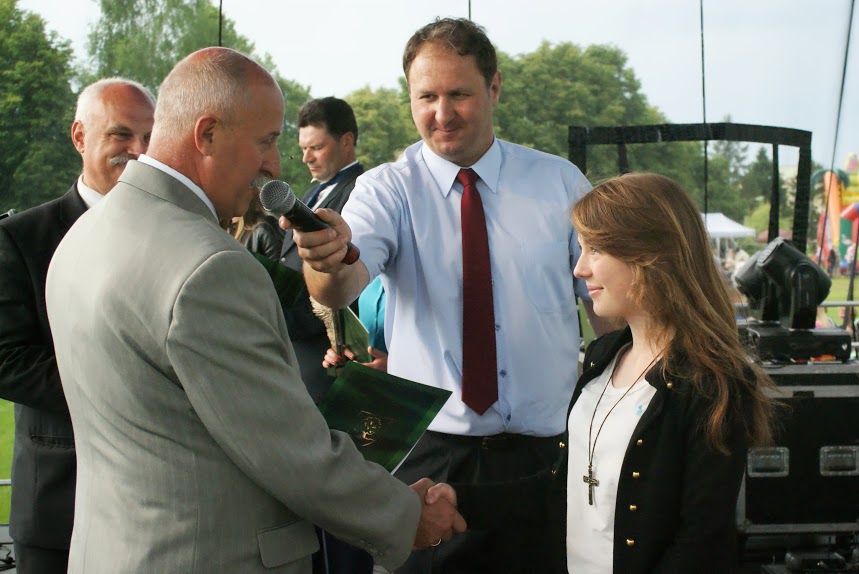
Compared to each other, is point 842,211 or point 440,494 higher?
Result: point 440,494

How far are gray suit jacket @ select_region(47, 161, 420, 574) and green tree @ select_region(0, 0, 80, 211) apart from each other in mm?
6688

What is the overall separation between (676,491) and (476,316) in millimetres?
810

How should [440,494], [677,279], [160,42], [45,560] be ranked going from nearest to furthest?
[677,279]
[440,494]
[45,560]
[160,42]

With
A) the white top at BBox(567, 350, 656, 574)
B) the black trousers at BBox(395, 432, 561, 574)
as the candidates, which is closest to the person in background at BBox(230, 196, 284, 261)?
the black trousers at BBox(395, 432, 561, 574)

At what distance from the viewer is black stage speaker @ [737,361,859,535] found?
3.73m

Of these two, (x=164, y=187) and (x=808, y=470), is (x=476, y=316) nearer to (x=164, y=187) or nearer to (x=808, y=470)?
(x=164, y=187)

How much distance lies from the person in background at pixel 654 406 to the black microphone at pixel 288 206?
58 centimetres

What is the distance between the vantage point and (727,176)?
10227 mm

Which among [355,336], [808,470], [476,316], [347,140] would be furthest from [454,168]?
[808,470]

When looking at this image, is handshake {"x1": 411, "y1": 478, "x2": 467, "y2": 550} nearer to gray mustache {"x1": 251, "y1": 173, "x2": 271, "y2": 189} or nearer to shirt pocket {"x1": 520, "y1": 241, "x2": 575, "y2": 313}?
shirt pocket {"x1": 520, "y1": 241, "x2": 575, "y2": 313}

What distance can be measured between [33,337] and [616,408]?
1.48m

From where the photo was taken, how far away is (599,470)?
6.45 feet

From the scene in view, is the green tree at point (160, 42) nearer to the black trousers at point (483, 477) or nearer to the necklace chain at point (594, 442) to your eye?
the black trousers at point (483, 477)

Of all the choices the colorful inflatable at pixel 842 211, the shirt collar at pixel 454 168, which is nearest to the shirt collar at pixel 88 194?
the shirt collar at pixel 454 168
